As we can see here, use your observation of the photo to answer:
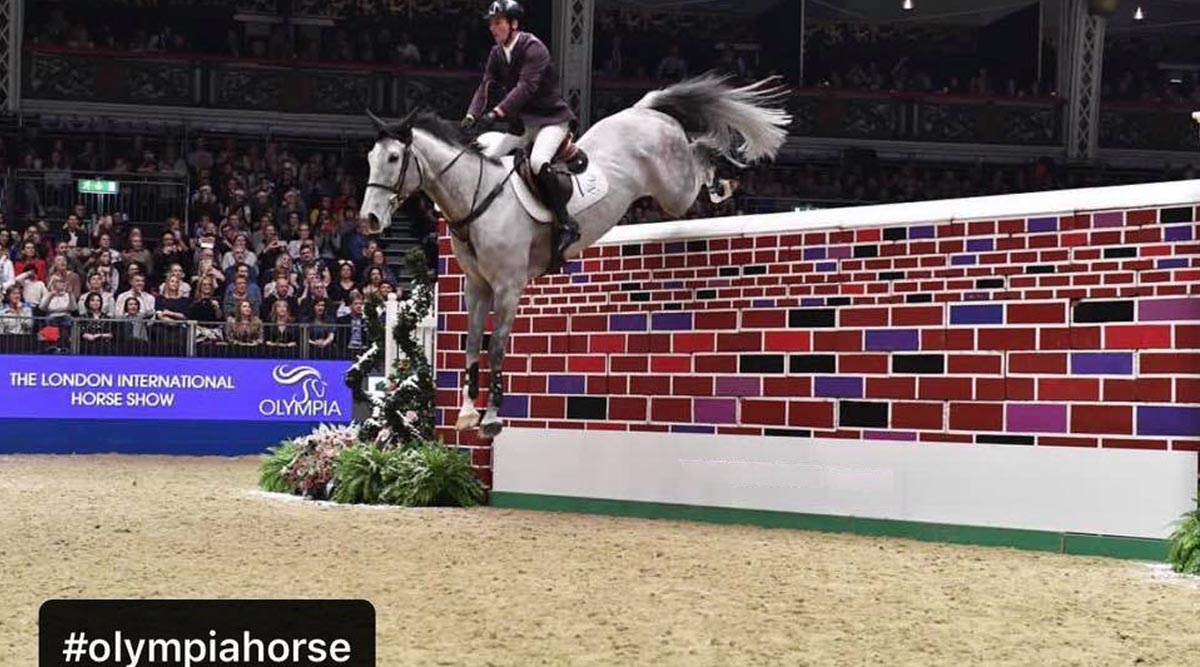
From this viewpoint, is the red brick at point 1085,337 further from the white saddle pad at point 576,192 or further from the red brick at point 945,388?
the white saddle pad at point 576,192

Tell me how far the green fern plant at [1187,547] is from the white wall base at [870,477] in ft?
1.08

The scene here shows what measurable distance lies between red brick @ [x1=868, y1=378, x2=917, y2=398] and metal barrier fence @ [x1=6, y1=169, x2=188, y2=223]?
56.2 ft

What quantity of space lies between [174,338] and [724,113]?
31.4 ft

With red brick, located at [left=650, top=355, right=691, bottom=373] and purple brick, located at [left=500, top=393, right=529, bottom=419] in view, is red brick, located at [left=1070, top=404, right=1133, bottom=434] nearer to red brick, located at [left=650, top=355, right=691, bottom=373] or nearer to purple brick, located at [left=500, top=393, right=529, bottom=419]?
red brick, located at [left=650, top=355, right=691, bottom=373]

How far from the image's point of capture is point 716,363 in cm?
1130

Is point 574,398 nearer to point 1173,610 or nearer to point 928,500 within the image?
point 928,500

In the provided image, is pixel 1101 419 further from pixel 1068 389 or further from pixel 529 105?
pixel 529 105

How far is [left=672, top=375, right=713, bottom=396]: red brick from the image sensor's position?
37.2ft

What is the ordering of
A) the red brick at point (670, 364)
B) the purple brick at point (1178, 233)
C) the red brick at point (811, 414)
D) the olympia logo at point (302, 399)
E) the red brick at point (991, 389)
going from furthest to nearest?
1. the olympia logo at point (302, 399)
2. the red brick at point (670, 364)
3. the red brick at point (811, 414)
4. the red brick at point (991, 389)
5. the purple brick at point (1178, 233)

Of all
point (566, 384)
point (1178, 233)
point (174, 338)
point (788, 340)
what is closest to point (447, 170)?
point (566, 384)

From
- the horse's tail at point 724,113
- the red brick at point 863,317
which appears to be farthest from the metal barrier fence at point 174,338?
the red brick at point 863,317

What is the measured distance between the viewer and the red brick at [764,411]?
10875mm

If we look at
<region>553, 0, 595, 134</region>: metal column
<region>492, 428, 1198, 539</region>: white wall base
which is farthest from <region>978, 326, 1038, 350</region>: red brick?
<region>553, 0, 595, 134</region>: metal column

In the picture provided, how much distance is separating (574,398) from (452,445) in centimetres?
117
